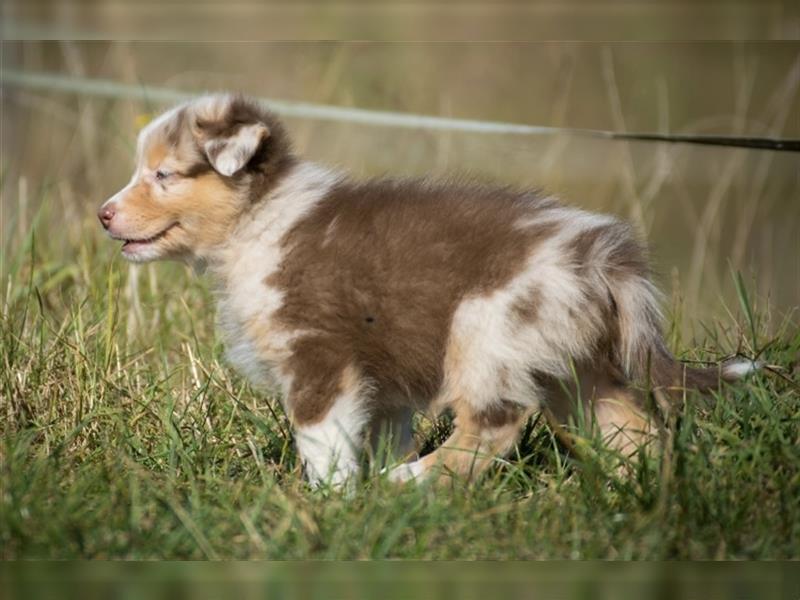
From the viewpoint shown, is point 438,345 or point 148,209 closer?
point 438,345

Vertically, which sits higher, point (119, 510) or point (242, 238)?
point (242, 238)

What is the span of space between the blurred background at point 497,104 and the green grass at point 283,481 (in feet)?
4.38

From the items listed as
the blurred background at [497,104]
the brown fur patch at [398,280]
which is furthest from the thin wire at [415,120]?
the brown fur patch at [398,280]

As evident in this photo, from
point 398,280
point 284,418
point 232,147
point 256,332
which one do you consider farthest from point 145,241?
point 398,280

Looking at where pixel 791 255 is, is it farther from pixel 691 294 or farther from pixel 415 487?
pixel 415 487

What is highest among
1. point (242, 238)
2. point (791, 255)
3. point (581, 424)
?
point (242, 238)

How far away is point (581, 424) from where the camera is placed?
4.73 metres

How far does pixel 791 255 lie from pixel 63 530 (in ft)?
21.4

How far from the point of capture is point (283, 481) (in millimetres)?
4926

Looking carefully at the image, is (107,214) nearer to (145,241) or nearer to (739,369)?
(145,241)

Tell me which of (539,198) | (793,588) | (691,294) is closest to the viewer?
(793,588)

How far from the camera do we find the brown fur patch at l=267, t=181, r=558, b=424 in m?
4.79

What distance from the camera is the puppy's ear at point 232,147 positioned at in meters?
5.13

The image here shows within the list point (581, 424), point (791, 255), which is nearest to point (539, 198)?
point (581, 424)
